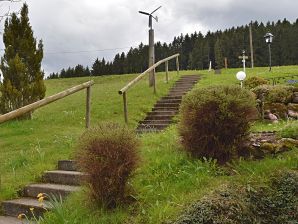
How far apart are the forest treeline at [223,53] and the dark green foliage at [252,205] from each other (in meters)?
52.3

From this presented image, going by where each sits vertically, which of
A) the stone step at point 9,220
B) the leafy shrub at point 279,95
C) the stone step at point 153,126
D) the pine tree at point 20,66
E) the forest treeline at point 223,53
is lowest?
the stone step at point 9,220

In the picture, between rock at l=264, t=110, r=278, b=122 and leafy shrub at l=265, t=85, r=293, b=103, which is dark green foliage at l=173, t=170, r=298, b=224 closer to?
rock at l=264, t=110, r=278, b=122

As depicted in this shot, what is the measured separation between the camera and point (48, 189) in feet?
20.3

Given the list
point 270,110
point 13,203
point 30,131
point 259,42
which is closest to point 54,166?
point 13,203

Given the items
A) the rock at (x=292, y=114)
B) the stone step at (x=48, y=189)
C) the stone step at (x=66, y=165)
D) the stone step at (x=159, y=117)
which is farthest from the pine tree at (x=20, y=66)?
the rock at (x=292, y=114)

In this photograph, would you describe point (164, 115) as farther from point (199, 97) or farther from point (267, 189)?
point (267, 189)

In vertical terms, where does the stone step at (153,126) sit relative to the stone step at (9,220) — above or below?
above

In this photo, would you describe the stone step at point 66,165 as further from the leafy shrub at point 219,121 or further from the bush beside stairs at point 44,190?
the leafy shrub at point 219,121

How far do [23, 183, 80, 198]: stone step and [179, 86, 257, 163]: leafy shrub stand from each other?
1886 mm

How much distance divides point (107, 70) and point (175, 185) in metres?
61.1

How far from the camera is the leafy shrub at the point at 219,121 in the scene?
545 cm

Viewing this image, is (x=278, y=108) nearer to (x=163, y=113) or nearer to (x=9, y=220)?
(x=163, y=113)

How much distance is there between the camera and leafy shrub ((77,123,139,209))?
4625 millimetres

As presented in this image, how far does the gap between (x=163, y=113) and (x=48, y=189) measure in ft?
22.0
